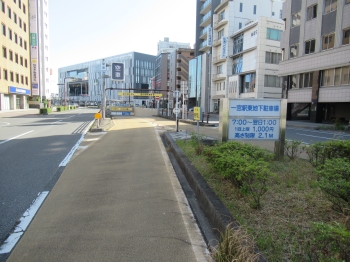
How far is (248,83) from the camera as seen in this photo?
141 ft

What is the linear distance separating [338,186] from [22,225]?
13.6ft

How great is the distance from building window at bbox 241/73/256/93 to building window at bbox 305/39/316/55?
12216mm

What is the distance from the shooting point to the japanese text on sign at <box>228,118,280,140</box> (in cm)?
686

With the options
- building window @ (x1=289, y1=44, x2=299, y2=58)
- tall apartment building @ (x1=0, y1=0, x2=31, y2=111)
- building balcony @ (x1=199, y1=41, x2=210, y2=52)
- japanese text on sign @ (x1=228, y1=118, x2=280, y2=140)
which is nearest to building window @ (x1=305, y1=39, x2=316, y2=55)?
building window @ (x1=289, y1=44, x2=299, y2=58)

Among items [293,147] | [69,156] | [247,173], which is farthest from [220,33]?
[247,173]

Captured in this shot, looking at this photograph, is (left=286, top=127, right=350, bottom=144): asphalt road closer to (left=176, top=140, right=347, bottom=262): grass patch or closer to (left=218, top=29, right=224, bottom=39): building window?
(left=176, top=140, right=347, bottom=262): grass patch

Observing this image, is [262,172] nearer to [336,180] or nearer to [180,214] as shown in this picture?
[336,180]

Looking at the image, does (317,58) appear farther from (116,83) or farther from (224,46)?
(116,83)

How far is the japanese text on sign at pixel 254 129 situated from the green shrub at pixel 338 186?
3122 mm

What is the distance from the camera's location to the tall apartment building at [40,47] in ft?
184

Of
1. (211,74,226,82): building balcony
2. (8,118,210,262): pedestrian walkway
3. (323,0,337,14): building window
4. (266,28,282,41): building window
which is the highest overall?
(266,28,282,41): building window

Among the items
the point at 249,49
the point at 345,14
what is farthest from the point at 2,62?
the point at 345,14

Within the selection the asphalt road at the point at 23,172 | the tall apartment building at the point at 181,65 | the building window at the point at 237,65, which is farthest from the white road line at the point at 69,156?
the tall apartment building at the point at 181,65

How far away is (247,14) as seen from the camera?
49.1 metres
